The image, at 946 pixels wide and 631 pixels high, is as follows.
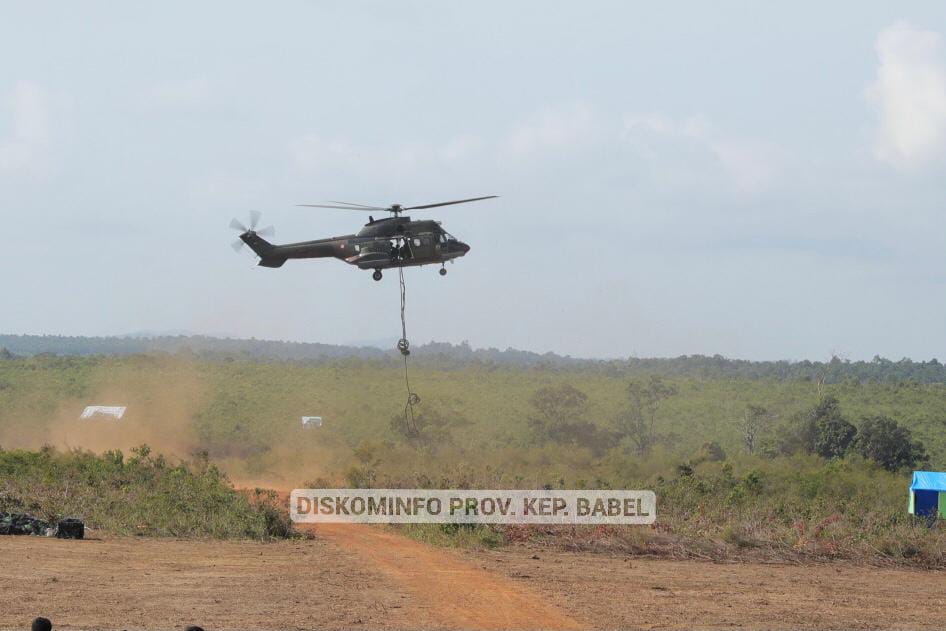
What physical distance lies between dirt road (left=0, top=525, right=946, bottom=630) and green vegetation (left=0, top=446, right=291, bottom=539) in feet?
4.38

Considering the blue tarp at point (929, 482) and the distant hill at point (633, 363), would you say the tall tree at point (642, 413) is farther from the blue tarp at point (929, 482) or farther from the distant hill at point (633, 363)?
the blue tarp at point (929, 482)

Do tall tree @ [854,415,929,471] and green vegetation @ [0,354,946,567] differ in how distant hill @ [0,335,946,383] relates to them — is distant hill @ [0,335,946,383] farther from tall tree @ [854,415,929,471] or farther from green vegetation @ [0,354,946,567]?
tall tree @ [854,415,929,471]

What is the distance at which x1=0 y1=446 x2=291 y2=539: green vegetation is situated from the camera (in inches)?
962

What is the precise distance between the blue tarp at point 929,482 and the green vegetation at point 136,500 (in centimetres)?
1454

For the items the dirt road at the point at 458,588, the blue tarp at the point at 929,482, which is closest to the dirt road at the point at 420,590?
the dirt road at the point at 458,588

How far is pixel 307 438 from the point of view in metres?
49.7

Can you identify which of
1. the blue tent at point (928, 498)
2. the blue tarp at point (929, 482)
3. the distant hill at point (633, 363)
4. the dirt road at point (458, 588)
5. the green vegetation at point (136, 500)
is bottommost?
the dirt road at point (458, 588)

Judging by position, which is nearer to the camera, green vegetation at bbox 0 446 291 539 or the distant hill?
green vegetation at bbox 0 446 291 539

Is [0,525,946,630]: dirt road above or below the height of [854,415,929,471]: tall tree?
below

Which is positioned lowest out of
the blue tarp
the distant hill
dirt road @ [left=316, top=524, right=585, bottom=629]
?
dirt road @ [left=316, top=524, right=585, bottom=629]

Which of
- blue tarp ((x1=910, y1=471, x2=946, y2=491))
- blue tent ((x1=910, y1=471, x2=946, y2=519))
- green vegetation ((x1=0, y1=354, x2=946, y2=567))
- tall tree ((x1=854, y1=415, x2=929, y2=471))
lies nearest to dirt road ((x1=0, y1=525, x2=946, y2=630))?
green vegetation ((x1=0, y1=354, x2=946, y2=567))

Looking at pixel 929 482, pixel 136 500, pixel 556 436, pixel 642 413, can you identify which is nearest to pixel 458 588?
pixel 136 500

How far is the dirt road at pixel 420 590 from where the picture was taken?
620 inches

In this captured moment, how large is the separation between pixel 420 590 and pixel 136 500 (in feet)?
36.1
